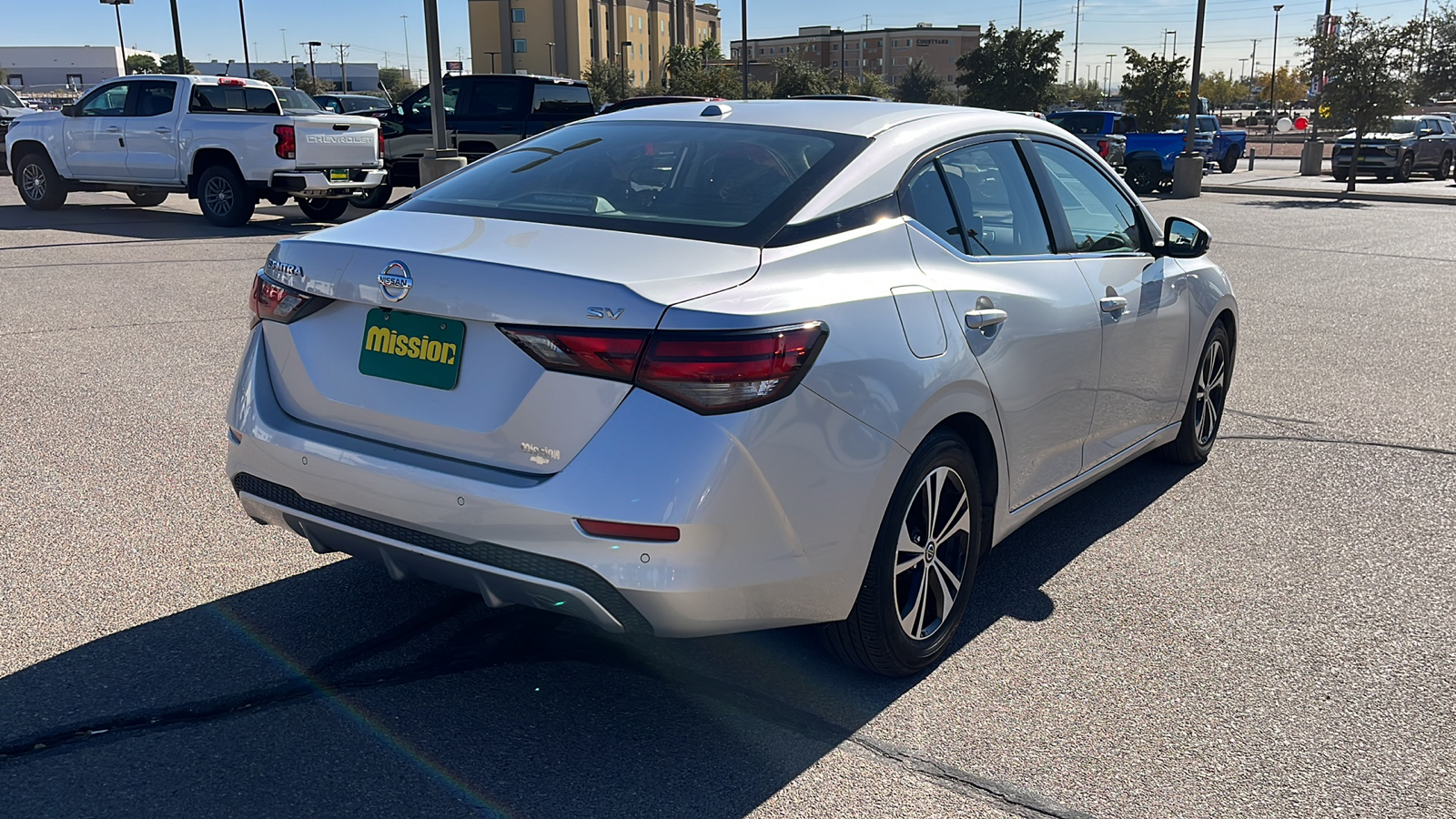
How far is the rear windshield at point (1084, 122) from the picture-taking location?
2962cm

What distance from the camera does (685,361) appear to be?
2.78 metres

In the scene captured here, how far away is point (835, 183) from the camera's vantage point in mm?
3516

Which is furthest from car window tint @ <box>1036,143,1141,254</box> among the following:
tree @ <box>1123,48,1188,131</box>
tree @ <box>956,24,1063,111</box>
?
tree @ <box>956,24,1063,111</box>

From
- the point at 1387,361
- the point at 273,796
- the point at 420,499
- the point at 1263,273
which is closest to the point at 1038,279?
the point at 420,499

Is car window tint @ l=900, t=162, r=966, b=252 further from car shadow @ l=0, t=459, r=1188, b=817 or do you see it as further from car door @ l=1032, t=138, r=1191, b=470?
car shadow @ l=0, t=459, r=1188, b=817

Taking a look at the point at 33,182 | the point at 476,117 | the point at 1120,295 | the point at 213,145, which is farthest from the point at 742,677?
the point at 33,182

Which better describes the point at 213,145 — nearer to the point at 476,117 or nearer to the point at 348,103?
the point at 476,117

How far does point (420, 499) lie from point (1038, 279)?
2.14m

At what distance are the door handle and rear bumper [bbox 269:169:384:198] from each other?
13.4 m

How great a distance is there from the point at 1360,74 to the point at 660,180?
29261 mm

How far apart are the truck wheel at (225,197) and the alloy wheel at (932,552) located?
1415 centimetres

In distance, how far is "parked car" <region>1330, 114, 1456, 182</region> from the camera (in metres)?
30.4

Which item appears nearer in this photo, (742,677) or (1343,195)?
(742,677)

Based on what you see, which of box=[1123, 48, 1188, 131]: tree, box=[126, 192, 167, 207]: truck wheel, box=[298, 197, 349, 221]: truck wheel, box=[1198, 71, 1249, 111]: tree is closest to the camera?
box=[298, 197, 349, 221]: truck wheel
